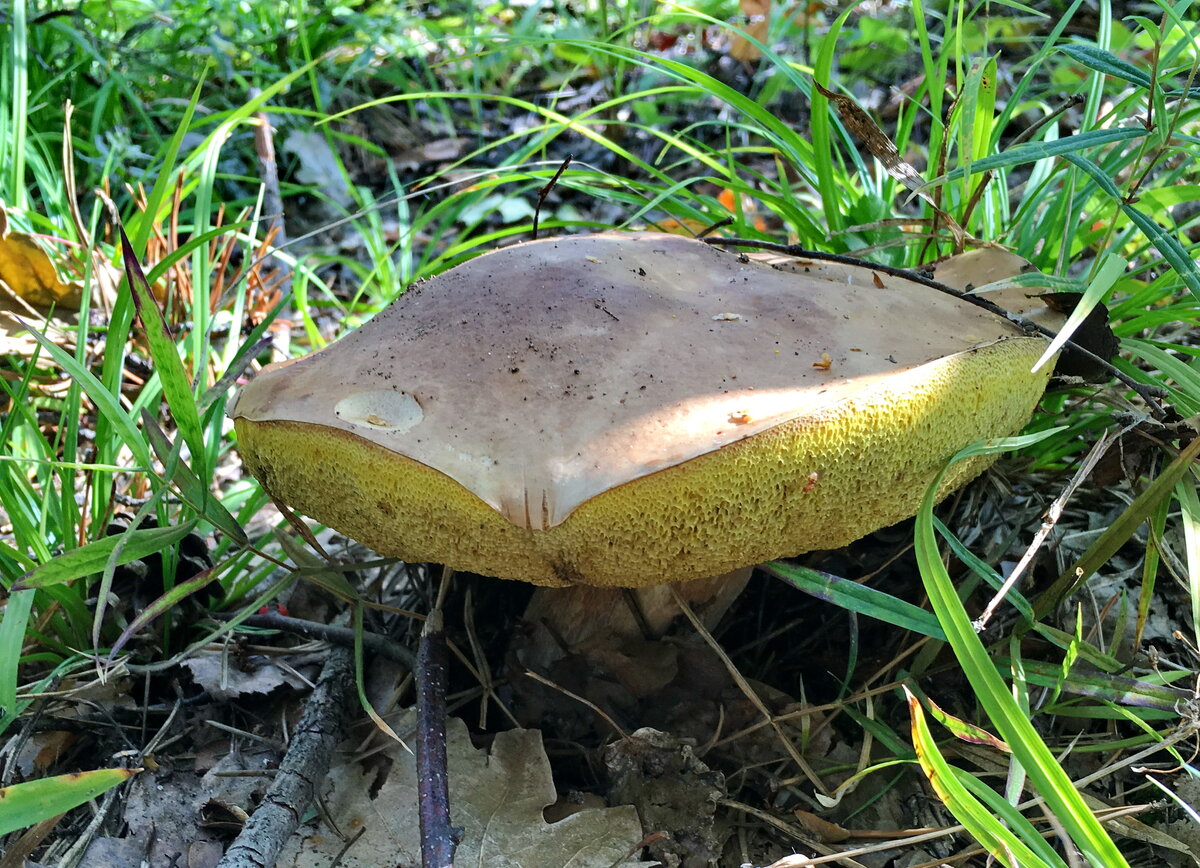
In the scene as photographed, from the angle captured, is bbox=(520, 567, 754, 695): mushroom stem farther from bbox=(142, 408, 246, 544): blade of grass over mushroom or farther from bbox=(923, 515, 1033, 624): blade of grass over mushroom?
bbox=(142, 408, 246, 544): blade of grass over mushroom

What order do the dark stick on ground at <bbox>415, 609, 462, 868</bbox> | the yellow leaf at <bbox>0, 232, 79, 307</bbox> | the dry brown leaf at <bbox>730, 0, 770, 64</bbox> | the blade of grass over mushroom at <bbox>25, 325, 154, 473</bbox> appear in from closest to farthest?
the dark stick on ground at <bbox>415, 609, 462, 868</bbox> < the blade of grass over mushroom at <bbox>25, 325, 154, 473</bbox> < the yellow leaf at <bbox>0, 232, 79, 307</bbox> < the dry brown leaf at <bbox>730, 0, 770, 64</bbox>

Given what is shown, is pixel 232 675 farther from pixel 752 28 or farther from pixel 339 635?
pixel 752 28

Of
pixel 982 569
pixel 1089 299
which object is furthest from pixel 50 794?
pixel 1089 299

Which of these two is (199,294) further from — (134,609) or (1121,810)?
(1121,810)

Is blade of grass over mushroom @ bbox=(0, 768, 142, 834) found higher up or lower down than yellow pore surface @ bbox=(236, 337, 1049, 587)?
lower down

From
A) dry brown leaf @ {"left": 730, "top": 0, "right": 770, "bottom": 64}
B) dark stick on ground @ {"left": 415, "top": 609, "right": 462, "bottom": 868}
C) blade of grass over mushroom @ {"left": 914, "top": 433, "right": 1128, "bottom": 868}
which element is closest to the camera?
blade of grass over mushroom @ {"left": 914, "top": 433, "right": 1128, "bottom": 868}

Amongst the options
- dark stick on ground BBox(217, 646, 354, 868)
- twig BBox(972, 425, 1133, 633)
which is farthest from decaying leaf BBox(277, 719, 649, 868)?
twig BBox(972, 425, 1133, 633)

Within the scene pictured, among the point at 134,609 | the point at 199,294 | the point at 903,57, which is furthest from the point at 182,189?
the point at 903,57
